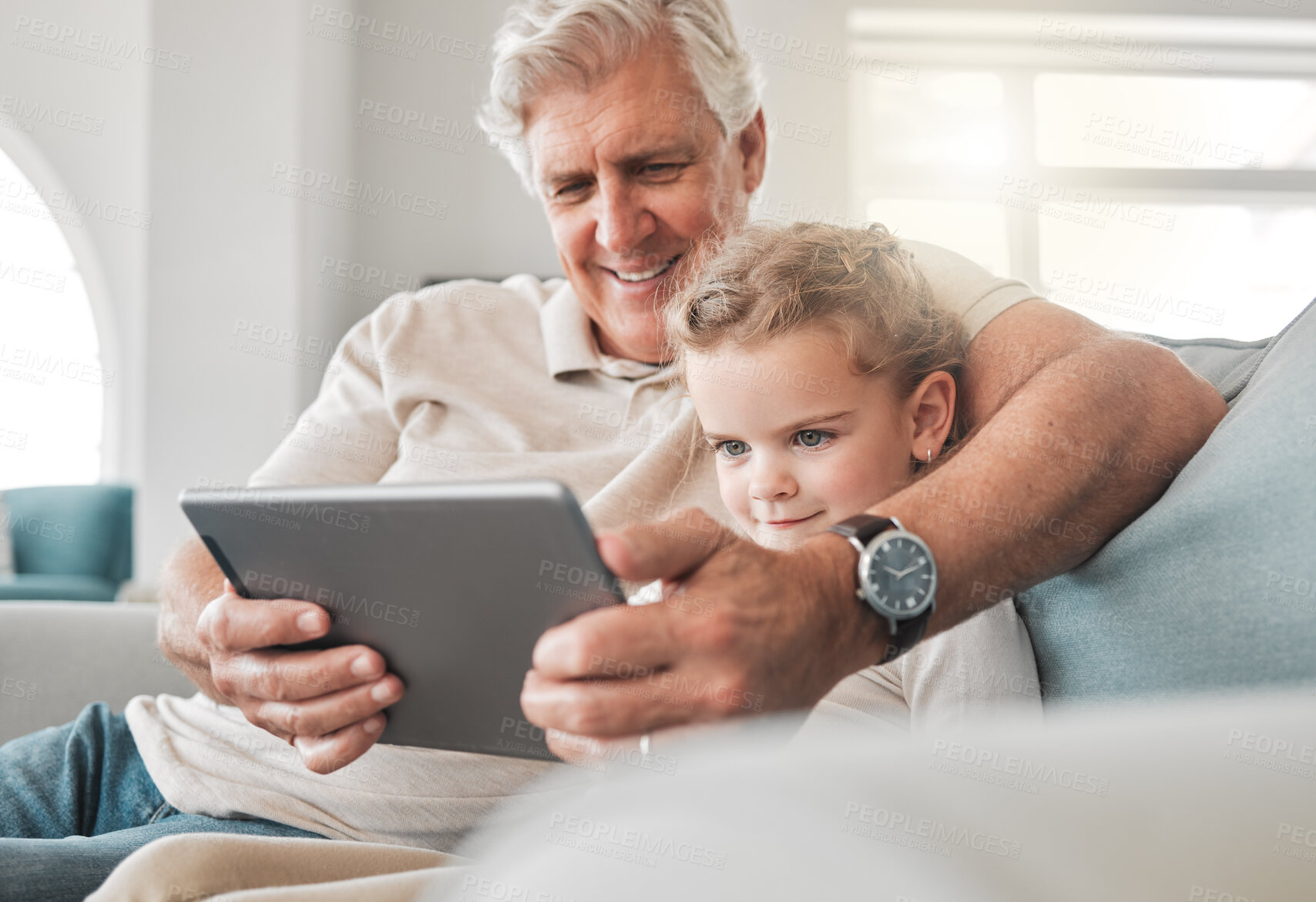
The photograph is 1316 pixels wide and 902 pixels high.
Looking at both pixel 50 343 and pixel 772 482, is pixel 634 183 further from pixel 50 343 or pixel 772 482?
pixel 50 343

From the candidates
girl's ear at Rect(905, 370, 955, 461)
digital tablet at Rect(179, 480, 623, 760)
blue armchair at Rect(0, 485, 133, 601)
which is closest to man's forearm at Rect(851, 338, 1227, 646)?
girl's ear at Rect(905, 370, 955, 461)

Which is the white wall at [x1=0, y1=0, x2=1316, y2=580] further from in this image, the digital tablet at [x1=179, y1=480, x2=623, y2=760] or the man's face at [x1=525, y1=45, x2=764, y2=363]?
the digital tablet at [x1=179, y1=480, x2=623, y2=760]

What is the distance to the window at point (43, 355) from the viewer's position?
4.66 meters

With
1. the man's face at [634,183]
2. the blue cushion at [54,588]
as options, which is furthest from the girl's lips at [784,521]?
the blue cushion at [54,588]

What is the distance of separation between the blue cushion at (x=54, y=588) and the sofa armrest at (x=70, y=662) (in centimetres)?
268

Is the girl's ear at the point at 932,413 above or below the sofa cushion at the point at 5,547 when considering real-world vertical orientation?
above

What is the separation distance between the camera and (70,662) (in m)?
1.36

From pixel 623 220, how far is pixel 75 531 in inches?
142

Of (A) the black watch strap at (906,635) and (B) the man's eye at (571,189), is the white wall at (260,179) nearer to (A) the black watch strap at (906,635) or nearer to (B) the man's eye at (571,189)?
(B) the man's eye at (571,189)

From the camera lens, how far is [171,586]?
1133mm

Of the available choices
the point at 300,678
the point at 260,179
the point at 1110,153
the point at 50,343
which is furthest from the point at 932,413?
the point at 50,343

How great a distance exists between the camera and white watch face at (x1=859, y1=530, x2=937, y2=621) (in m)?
0.63

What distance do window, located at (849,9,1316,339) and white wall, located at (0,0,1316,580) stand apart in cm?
16

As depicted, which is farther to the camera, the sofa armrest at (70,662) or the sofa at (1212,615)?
the sofa armrest at (70,662)
